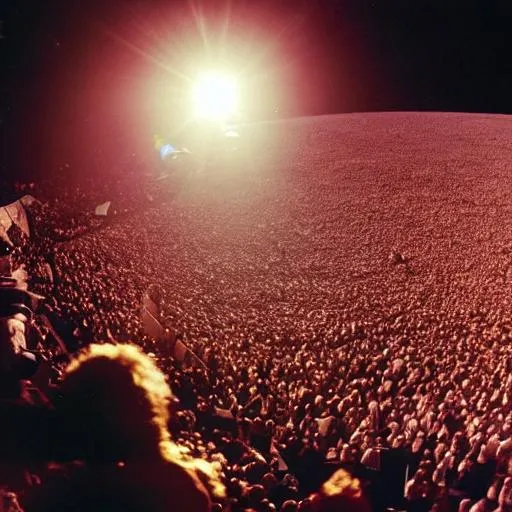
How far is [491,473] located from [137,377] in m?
0.33

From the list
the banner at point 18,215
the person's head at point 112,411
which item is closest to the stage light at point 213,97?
the banner at point 18,215

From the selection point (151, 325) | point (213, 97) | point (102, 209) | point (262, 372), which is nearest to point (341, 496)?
point (262, 372)

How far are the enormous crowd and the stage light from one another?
252mm

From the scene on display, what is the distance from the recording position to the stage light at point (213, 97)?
0.88m

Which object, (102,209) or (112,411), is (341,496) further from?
(102,209)

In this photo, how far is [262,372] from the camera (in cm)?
50

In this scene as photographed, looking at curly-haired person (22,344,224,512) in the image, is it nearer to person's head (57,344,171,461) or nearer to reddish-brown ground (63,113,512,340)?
person's head (57,344,171,461)

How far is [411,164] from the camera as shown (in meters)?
0.77

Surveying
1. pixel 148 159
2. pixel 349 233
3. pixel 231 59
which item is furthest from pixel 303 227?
pixel 231 59

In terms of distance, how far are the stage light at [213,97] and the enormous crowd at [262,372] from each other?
0.25 metres

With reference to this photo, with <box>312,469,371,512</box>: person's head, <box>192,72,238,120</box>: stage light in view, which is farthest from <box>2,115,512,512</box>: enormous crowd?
<box>192,72,238,120</box>: stage light

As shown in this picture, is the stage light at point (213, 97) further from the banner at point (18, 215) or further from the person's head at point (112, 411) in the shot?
the person's head at point (112, 411)

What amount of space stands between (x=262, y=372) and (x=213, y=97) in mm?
597

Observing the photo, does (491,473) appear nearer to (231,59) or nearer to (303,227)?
(303,227)
